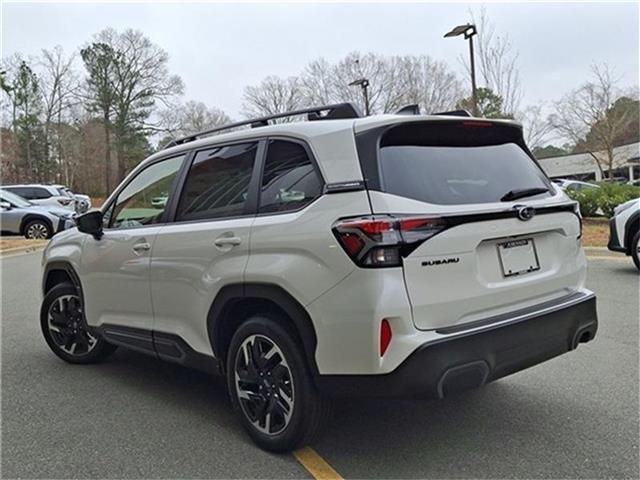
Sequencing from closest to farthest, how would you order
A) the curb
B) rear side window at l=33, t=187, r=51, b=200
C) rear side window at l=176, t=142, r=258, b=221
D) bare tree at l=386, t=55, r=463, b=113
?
1. rear side window at l=176, t=142, r=258, b=221
2. the curb
3. rear side window at l=33, t=187, r=51, b=200
4. bare tree at l=386, t=55, r=463, b=113

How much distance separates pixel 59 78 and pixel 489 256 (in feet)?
182

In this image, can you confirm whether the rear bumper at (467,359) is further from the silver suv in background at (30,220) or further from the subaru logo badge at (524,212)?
the silver suv in background at (30,220)

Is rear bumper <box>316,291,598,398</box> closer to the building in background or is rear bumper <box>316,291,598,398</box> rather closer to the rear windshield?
the rear windshield

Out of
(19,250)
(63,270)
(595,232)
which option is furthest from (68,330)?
(595,232)

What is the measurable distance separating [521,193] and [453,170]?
1.60 ft

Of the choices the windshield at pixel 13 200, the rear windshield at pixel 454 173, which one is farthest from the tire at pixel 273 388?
the windshield at pixel 13 200

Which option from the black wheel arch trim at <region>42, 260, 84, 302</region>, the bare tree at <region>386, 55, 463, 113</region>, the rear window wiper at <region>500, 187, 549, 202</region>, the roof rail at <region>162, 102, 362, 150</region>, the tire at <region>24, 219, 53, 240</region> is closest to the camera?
the rear window wiper at <region>500, 187, 549, 202</region>

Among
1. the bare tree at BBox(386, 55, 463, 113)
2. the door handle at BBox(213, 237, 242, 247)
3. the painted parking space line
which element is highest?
the bare tree at BBox(386, 55, 463, 113)

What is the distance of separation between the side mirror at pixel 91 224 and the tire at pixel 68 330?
0.71m

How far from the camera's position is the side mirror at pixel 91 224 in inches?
176

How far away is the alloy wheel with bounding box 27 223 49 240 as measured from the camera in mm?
17500

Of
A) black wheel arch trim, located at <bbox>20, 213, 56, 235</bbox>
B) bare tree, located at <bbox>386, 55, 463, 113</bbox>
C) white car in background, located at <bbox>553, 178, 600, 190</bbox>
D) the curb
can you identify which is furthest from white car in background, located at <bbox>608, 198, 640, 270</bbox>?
bare tree, located at <bbox>386, 55, 463, 113</bbox>

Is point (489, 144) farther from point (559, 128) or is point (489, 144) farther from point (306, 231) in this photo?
point (559, 128)

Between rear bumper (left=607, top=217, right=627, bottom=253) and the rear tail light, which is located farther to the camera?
rear bumper (left=607, top=217, right=627, bottom=253)
